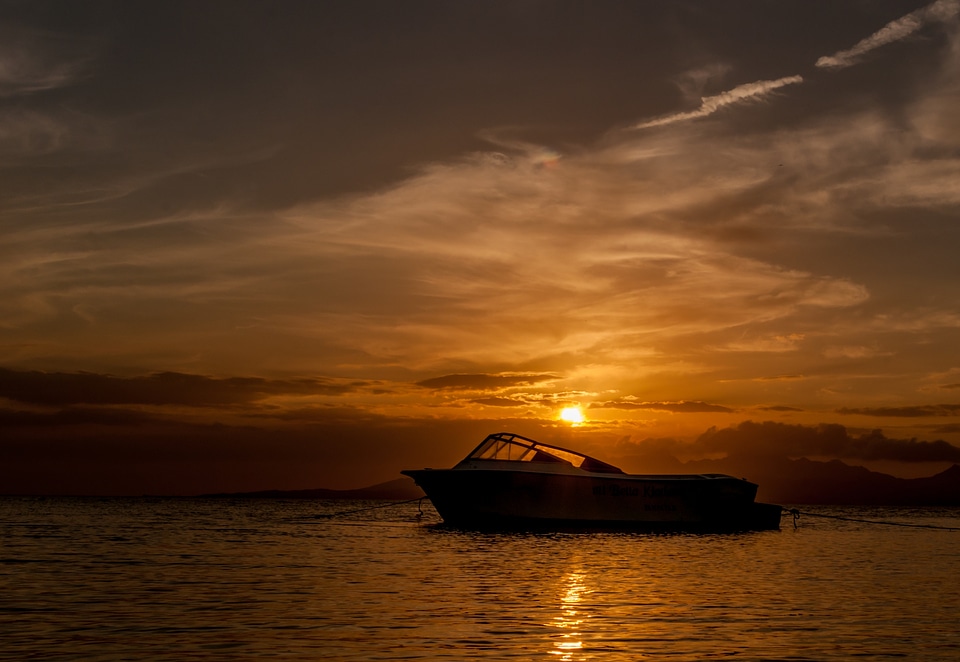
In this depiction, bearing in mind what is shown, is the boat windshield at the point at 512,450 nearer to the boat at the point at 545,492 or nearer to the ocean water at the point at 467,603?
the boat at the point at 545,492

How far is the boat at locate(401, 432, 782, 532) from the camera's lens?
5428cm

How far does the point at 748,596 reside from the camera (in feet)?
87.1

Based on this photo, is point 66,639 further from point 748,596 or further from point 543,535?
point 543,535

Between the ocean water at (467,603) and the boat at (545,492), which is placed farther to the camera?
the boat at (545,492)

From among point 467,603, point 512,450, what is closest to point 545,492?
point 512,450

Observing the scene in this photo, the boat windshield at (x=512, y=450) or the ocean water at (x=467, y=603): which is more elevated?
the boat windshield at (x=512, y=450)

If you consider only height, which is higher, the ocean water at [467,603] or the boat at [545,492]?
the boat at [545,492]

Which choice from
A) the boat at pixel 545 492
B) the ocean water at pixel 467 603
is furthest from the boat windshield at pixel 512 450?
the ocean water at pixel 467 603

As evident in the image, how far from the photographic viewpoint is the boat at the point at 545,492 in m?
54.3

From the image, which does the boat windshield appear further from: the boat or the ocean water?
the ocean water

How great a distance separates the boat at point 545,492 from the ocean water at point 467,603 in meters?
8.34

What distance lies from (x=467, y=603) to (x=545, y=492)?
3204 centimetres

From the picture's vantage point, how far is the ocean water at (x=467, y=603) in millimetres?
17641

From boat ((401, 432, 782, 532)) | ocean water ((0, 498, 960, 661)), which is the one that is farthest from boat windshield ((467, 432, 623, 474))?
ocean water ((0, 498, 960, 661))
